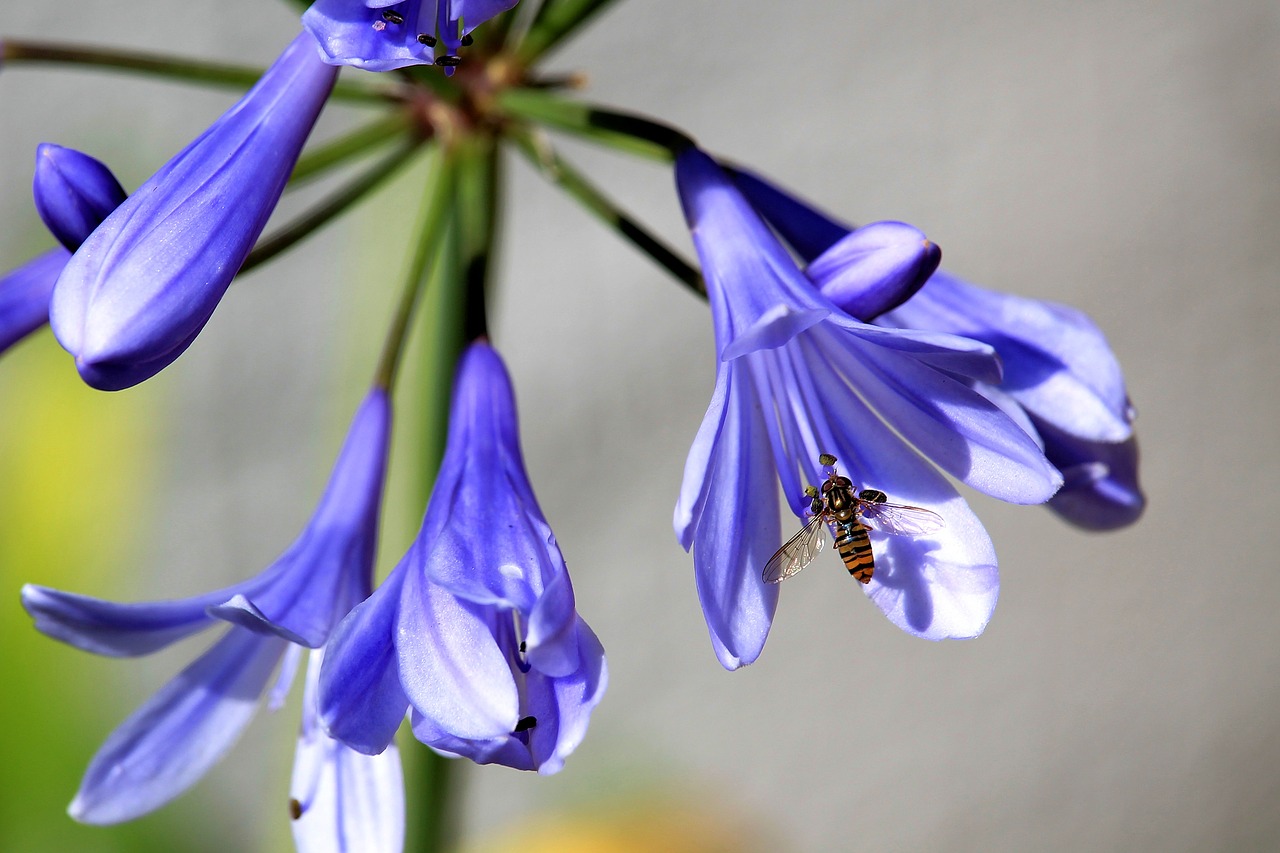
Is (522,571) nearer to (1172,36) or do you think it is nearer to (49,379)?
(49,379)

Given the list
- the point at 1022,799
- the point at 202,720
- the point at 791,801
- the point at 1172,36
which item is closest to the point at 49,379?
the point at 202,720

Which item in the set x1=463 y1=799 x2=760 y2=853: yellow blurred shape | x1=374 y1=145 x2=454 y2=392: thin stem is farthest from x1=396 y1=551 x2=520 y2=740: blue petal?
x1=463 y1=799 x2=760 y2=853: yellow blurred shape

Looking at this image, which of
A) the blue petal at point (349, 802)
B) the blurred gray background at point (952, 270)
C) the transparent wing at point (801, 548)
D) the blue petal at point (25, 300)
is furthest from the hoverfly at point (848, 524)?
the blurred gray background at point (952, 270)

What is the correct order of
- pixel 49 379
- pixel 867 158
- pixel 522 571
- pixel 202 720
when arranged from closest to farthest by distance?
1. pixel 522 571
2. pixel 202 720
3. pixel 49 379
4. pixel 867 158

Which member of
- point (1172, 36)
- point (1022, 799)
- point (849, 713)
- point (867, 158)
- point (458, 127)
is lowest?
point (1022, 799)

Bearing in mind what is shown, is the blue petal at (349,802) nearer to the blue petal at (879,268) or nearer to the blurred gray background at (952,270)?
the blue petal at (879,268)

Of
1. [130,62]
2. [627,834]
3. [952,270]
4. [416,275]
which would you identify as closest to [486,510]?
[416,275]
